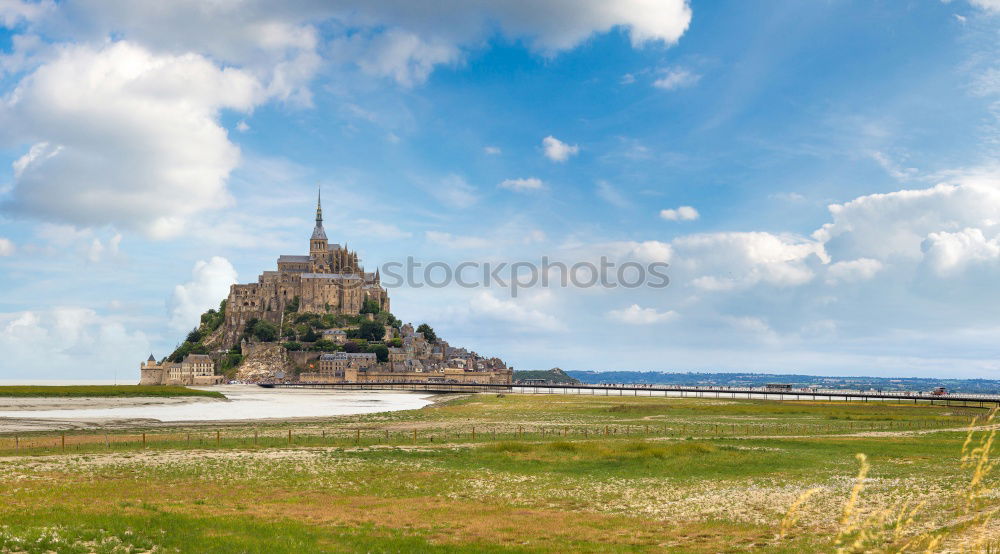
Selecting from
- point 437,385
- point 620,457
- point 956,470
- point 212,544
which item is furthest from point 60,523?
point 437,385

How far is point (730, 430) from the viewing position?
58031 millimetres

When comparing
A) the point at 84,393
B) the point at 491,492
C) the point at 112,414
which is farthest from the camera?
the point at 84,393

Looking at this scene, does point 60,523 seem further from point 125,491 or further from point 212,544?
point 125,491

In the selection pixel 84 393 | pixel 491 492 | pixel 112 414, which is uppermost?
pixel 491 492

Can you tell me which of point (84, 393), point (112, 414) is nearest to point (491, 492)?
point (112, 414)

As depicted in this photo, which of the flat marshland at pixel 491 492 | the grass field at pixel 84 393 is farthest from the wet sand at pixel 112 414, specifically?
the flat marshland at pixel 491 492

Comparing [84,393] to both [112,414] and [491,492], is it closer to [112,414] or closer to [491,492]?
[112,414]

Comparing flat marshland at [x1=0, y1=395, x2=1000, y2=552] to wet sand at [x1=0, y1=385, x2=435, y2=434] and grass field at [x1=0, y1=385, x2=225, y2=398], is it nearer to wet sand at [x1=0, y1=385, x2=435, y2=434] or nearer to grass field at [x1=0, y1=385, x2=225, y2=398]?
wet sand at [x1=0, y1=385, x2=435, y2=434]

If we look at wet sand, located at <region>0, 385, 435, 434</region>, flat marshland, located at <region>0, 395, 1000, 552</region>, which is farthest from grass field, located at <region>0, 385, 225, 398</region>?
flat marshland, located at <region>0, 395, 1000, 552</region>

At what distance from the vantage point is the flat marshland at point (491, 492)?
64.4ft

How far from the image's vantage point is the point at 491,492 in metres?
29.1

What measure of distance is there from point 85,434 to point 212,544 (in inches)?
1616

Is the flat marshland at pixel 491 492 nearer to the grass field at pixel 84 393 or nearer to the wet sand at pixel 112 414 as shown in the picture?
the wet sand at pixel 112 414

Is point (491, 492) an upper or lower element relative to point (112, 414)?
upper
